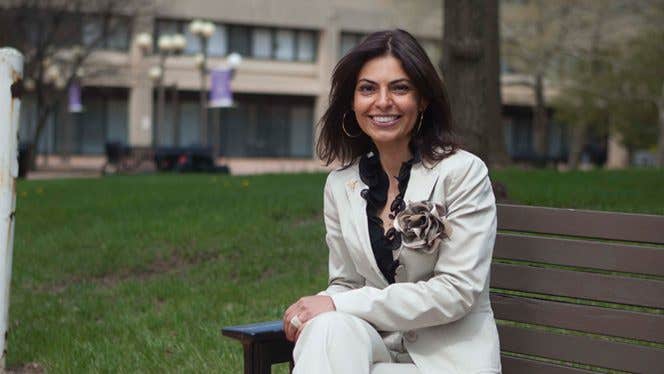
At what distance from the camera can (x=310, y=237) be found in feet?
33.3

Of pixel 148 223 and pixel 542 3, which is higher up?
pixel 542 3

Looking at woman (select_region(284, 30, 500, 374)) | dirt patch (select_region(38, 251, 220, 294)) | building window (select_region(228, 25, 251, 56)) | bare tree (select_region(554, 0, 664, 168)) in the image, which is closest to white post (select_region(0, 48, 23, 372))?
woman (select_region(284, 30, 500, 374))

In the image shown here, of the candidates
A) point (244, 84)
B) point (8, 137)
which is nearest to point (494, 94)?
point (8, 137)

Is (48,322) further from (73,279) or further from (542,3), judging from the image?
(542,3)

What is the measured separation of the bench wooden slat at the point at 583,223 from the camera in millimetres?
3654

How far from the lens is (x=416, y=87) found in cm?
381

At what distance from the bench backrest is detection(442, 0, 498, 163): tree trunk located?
303 inches

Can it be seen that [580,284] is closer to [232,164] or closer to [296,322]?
[296,322]

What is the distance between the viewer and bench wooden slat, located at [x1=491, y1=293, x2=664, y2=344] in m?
3.66

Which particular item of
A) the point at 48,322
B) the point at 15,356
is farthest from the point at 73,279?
the point at 15,356

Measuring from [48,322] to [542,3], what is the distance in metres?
36.4

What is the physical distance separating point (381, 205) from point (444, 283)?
1.26 feet

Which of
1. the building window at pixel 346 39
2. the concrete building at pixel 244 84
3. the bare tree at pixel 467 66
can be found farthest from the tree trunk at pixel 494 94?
the building window at pixel 346 39

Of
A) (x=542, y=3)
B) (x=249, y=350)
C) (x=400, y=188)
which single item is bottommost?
(x=249, y=350)
